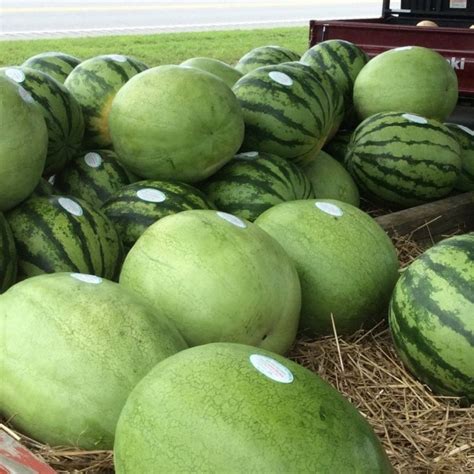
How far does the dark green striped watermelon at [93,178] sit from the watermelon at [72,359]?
1.25 metres

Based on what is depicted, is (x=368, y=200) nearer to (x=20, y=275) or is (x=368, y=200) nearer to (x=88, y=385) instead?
(x=20, y=275)

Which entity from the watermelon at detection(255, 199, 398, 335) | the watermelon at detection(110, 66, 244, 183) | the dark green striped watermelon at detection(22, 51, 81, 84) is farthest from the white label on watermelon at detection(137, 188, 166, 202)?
→ the dark green striped watermelon at detection(22, 51, 81, 84)

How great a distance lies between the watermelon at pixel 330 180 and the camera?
3.47m

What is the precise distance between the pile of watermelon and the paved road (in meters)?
9.76

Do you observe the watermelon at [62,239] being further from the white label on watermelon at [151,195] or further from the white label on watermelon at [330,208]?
the white label on watermelon at [330,208]

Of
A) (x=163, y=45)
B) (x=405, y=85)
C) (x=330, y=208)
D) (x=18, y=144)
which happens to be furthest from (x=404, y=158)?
(x=163, y=45)

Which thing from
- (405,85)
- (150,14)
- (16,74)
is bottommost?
(150,14)

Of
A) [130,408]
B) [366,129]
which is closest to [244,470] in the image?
[130,408]

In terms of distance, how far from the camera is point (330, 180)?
A: 138 inches

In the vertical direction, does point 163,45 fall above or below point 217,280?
below

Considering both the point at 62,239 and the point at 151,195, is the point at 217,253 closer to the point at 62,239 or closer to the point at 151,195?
the point at 62,239

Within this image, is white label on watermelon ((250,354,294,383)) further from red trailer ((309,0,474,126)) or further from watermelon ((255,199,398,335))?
red trailer ((309,0,474,126))

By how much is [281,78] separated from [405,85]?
764mm

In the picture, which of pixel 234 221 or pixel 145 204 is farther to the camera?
pixel 145 204
